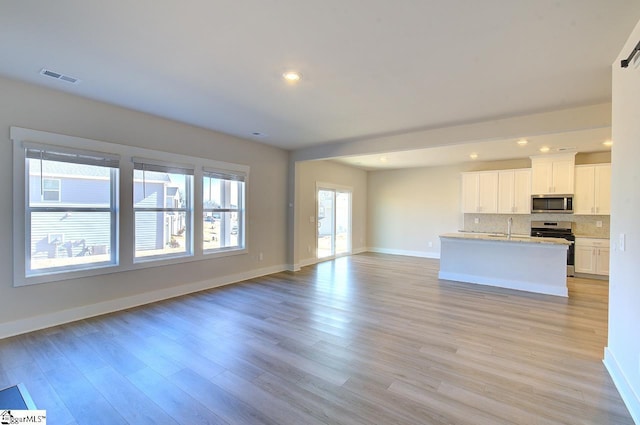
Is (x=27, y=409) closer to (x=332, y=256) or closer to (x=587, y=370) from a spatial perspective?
(x=587, y=370)

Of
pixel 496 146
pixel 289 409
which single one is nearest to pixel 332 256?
pixel 496 146

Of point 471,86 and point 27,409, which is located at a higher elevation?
point 471,86

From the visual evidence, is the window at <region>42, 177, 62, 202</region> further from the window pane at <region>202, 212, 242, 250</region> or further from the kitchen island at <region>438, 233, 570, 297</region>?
the kitchen island at <region>438, 233, 570, 297</region>

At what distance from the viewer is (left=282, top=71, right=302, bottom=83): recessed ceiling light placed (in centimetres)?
290

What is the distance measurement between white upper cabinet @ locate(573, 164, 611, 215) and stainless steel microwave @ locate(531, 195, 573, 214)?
0.13m

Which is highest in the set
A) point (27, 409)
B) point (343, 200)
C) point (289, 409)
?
point (343, 200)

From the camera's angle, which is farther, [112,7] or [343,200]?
[343,200]

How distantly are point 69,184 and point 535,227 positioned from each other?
8.70 metres

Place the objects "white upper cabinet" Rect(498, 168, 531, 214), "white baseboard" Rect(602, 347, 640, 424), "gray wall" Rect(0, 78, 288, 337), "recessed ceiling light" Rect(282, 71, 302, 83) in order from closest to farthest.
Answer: "white baseboard" Rect(602, 347, 640, 424), "recessed ceiling light" Rect(282, 71, 302, 83), "gray wall" Rect(0, 78, 288, 337), "white upper cabinet" Rect(498, 168, 531, 214)

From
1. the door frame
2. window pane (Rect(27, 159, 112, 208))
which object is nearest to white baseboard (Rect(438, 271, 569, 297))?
the door frame

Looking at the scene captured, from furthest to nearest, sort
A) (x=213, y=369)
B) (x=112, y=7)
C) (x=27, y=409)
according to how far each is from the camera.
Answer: (x=213, y=369), (x=112, y=7), (x=27, y=409)

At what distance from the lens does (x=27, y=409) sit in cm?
120

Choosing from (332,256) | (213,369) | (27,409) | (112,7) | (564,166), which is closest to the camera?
(27,409)

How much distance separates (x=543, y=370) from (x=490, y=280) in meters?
3.11
